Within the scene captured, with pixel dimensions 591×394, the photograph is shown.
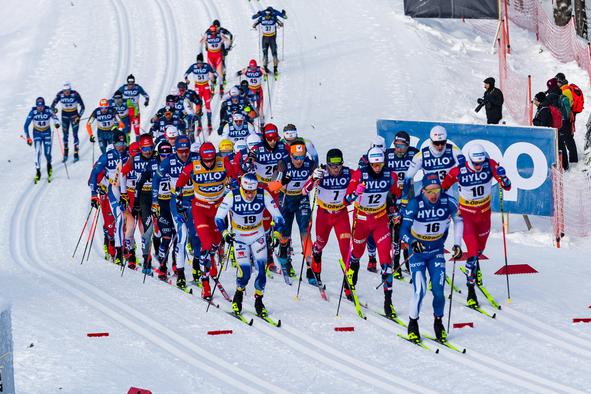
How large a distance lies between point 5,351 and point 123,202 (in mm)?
9729

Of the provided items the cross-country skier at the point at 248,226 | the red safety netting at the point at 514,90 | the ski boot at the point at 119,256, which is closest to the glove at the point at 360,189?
the cross-country skier at the point at 248,226

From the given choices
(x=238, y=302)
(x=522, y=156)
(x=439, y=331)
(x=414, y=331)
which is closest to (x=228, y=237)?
(x=238, y=302)

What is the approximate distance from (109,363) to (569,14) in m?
22.4

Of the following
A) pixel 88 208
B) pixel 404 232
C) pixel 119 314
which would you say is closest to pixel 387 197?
pixel 404 232

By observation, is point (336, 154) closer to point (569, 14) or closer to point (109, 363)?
point (109, 363)

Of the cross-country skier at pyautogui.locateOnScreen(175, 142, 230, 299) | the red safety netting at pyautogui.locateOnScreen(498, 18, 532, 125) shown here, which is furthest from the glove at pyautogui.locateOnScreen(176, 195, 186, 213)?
the red safety netting at pyautogui.locateOnScreen(498, 18, 532, 125)

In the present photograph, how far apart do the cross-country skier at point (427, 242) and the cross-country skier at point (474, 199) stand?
1.67 m

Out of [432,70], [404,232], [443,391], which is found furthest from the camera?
[432,70]

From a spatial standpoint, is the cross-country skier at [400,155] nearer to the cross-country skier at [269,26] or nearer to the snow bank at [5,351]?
the snow bank at [5,351]

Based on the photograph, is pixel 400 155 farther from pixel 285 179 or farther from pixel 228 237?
pixel 228 237

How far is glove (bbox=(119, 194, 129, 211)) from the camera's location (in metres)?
19.9

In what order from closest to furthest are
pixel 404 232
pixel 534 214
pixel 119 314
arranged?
pixel 404 232, pixel 119 314, pixel 534 214

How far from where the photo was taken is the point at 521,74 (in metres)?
31.4

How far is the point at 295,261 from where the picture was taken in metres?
19.9
